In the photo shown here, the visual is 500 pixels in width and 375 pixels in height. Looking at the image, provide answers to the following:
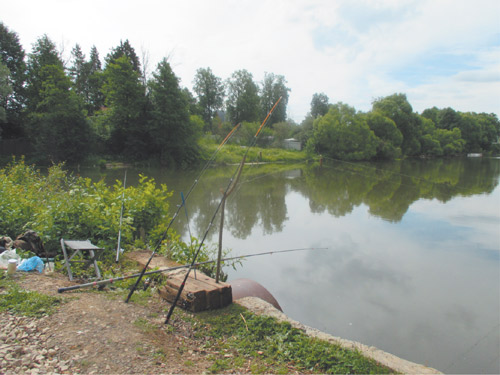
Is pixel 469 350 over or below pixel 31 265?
below

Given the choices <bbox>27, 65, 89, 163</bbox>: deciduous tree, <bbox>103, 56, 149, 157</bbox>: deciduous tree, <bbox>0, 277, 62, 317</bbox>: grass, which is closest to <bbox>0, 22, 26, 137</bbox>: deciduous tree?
<bbox>27, 65, 89, 163</bbox>: deciduous tree

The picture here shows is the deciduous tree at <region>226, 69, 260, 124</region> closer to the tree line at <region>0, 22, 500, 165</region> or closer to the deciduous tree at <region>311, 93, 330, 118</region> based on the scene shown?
the tree line at <region>0, 22, 500, 165</region>

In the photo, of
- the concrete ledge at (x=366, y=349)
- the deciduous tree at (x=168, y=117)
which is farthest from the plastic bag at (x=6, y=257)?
the deciduous tree at (x=168, y=117)

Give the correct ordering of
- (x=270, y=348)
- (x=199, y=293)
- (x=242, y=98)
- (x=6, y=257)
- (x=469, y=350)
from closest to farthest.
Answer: (x=270, y=348) < (x=199, y=293) < (x=6, y=257) < (x=469, y=350) < (x=242, y=98)

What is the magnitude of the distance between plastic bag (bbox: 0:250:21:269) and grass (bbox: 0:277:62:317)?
0.89 meters

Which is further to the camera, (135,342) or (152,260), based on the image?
(152,260)

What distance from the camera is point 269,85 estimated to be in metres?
59.7

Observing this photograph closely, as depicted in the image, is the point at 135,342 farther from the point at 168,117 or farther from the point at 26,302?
the point at 168,117

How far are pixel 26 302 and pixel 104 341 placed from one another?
3.35 feet

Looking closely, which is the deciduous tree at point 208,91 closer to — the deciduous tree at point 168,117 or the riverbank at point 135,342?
the deciduous tree at point 168,117

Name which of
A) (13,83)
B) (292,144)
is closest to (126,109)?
(13,83)

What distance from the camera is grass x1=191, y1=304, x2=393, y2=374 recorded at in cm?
281

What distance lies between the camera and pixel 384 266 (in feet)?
25.5

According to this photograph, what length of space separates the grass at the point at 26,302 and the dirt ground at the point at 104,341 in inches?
3.4
